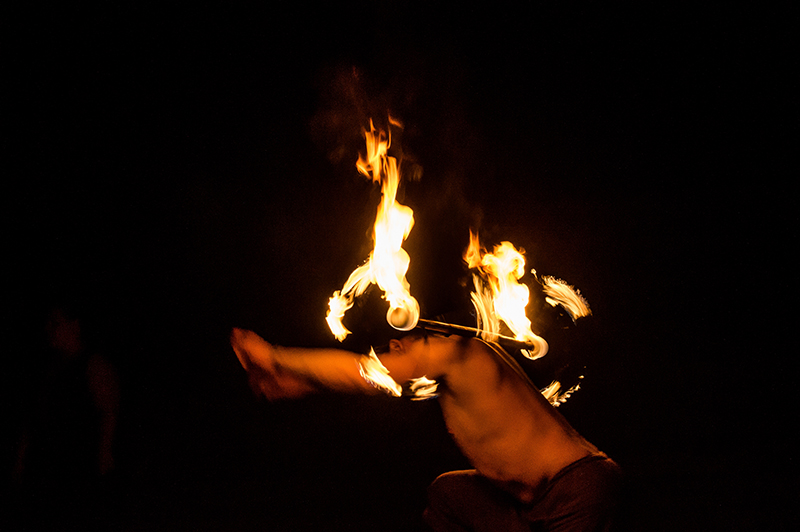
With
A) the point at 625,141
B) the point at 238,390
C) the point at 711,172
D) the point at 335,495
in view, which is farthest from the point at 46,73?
the point at 711,172

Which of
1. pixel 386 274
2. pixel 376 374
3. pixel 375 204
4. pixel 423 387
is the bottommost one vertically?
pixel 423 387

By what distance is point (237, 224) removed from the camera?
4625 mm

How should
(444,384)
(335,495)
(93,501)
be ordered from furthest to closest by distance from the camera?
(335,495)
(93,501)
(444,384)

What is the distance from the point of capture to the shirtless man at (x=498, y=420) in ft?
6.93

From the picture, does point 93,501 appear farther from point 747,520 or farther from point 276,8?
point 747,520

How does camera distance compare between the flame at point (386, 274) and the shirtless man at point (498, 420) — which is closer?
the shirtless man at point (498, 420)

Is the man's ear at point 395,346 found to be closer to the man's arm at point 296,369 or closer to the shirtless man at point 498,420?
the shirtless man at point 498,420

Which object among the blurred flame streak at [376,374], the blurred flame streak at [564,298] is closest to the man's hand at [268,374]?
the blurred flame streak at [376,374]

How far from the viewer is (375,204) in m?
4.66

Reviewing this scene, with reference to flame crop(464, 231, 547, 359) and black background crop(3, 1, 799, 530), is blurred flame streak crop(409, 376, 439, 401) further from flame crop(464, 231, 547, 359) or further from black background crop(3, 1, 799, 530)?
black background crop(3, 1, 799, 530)

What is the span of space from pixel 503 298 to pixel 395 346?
0.73 metres

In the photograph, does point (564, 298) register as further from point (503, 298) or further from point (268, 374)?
point (268, 374)

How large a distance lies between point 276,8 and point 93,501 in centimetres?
375

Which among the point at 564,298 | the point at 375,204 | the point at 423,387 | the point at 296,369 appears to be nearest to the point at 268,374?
the point at 296,369
